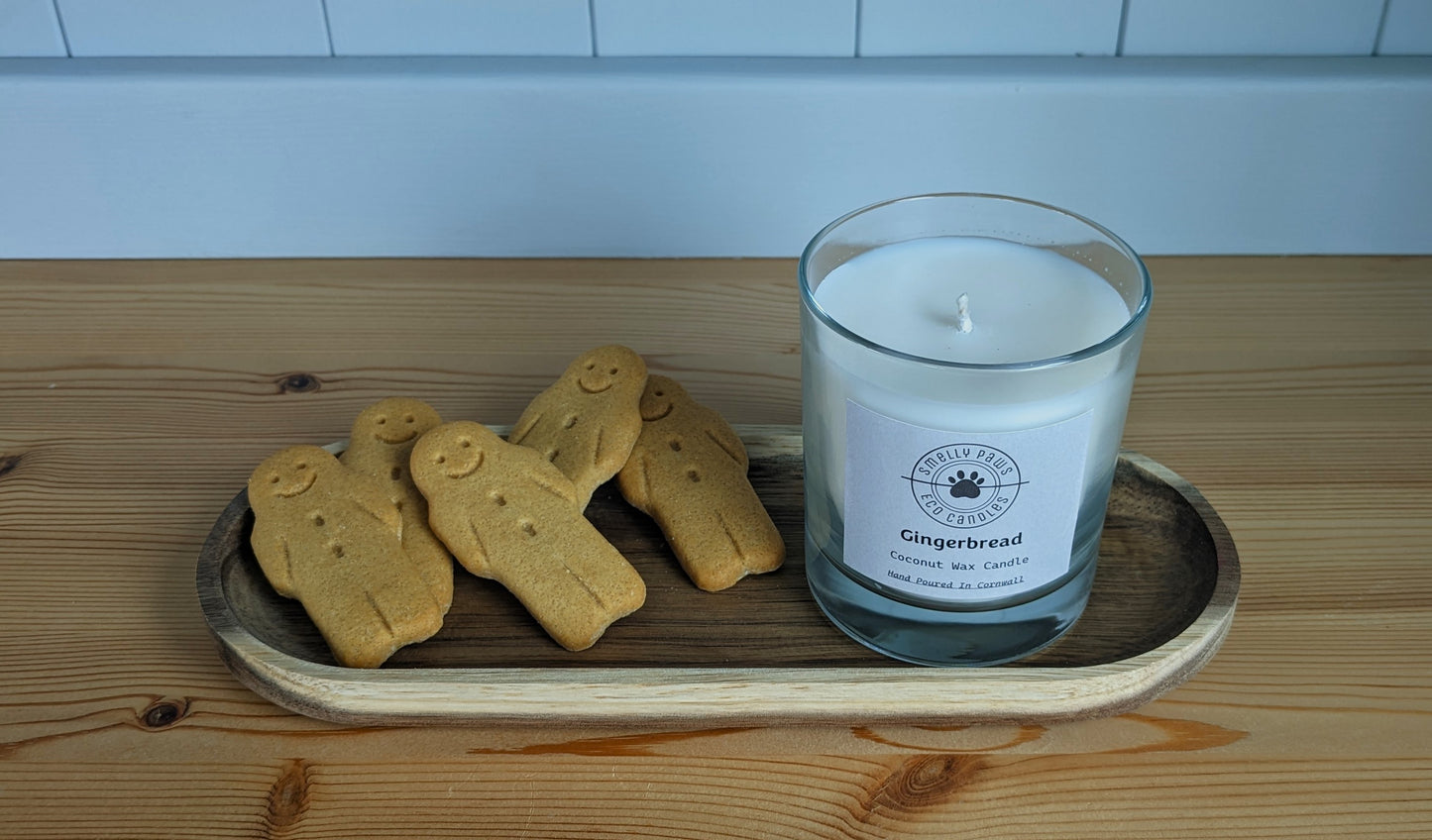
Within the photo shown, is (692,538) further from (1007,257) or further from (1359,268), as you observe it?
(1359,268)

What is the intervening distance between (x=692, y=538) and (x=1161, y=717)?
17 cm

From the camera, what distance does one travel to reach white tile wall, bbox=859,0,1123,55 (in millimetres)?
615

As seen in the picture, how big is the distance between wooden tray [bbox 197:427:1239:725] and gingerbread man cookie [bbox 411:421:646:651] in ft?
0.05

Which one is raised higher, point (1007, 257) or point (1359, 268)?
point (1007, 257)

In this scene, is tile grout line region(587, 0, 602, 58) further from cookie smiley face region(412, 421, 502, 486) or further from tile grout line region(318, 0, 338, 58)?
cookie smiley face region(412, 421, 502, 486)

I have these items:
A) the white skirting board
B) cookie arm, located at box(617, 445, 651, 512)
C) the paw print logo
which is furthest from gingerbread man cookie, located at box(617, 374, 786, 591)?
the white skirting board

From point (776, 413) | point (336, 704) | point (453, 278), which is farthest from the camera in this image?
point (453, 278)

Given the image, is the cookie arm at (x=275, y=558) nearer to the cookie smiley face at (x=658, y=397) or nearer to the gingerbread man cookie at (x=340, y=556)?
the gingerbread man cookie at (x=340, y=556)

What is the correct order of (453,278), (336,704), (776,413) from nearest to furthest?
(336,704), (776,413), (453,278)

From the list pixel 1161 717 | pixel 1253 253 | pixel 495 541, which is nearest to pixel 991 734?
pixel 1161 717

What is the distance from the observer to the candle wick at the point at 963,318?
372mm

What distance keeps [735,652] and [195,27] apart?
44 centimetres

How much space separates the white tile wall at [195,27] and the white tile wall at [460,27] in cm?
2

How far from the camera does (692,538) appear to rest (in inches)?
17.8
